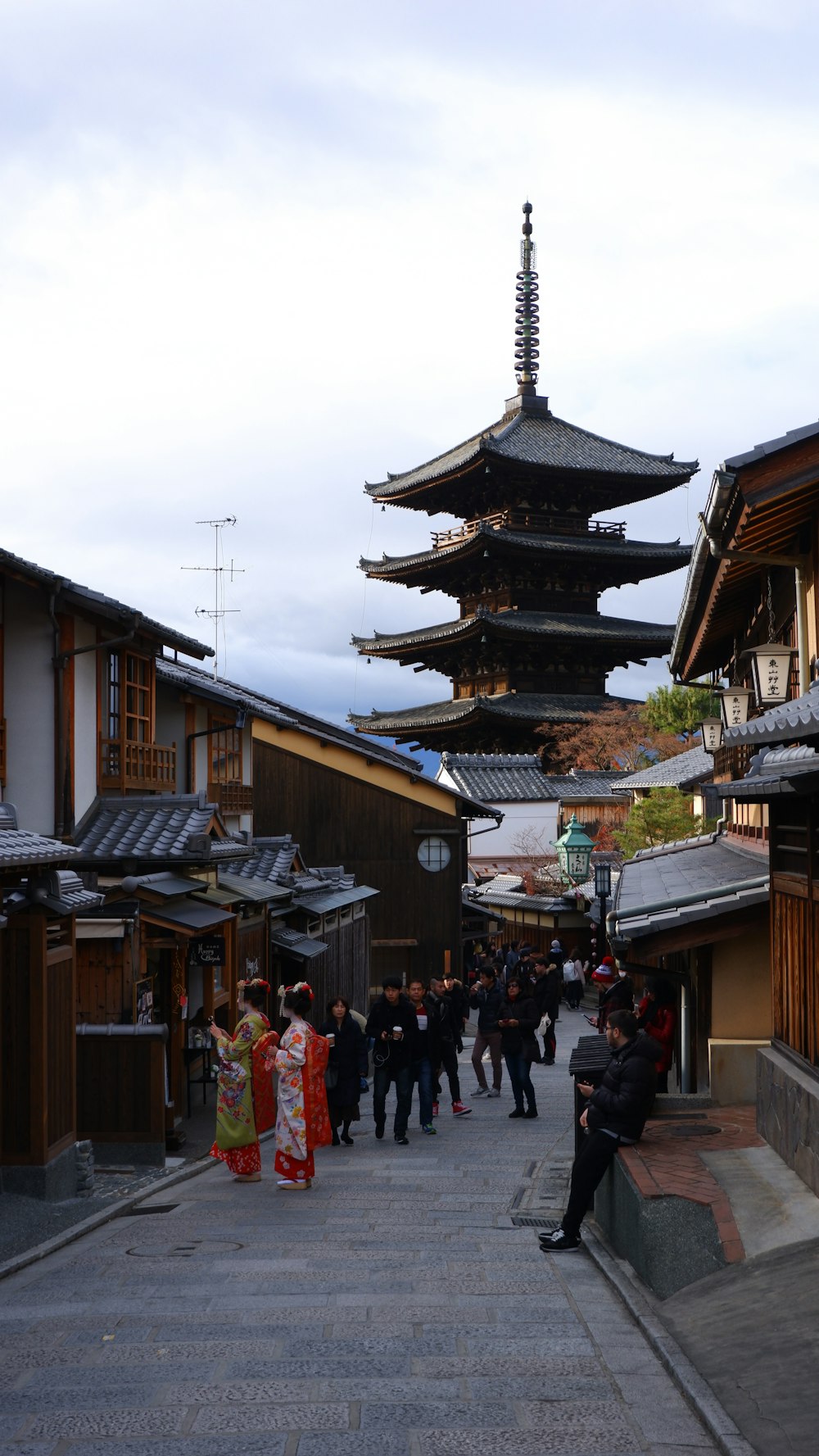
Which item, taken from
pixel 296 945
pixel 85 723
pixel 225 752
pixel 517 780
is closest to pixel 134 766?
pixel 85 723

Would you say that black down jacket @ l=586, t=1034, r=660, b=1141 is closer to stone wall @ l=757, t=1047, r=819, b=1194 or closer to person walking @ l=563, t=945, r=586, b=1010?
stone wall @ l=757, t=1047, r=819, b=1194

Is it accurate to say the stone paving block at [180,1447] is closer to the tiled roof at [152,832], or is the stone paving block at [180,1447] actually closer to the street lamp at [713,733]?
the tiled roof at [152,832]

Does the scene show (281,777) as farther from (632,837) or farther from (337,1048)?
(337,1048)

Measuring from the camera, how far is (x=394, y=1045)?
13344 mm

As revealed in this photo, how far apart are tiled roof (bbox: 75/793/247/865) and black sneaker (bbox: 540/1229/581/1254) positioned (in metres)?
6.61

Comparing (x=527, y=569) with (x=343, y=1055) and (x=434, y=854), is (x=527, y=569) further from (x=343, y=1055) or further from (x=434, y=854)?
(x=343, y=1055)

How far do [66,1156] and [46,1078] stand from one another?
828mm

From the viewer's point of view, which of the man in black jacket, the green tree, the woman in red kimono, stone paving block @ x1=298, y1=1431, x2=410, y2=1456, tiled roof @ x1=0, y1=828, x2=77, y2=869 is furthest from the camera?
the green tree

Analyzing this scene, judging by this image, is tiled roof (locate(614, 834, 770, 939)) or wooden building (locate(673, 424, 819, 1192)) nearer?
wooden building (locate(673, 424, 819, 1192))

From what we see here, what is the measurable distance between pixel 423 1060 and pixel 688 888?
3137mm

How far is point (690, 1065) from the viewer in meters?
14.1

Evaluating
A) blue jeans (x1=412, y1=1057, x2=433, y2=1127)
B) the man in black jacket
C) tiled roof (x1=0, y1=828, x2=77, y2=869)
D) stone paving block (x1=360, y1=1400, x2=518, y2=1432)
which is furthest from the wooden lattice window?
stone paving block (x1=360, y1=1400, x2=518, y2=1432)

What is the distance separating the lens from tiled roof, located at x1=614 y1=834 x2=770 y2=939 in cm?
1134

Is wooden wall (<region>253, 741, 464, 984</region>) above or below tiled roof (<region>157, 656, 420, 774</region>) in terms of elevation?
below
